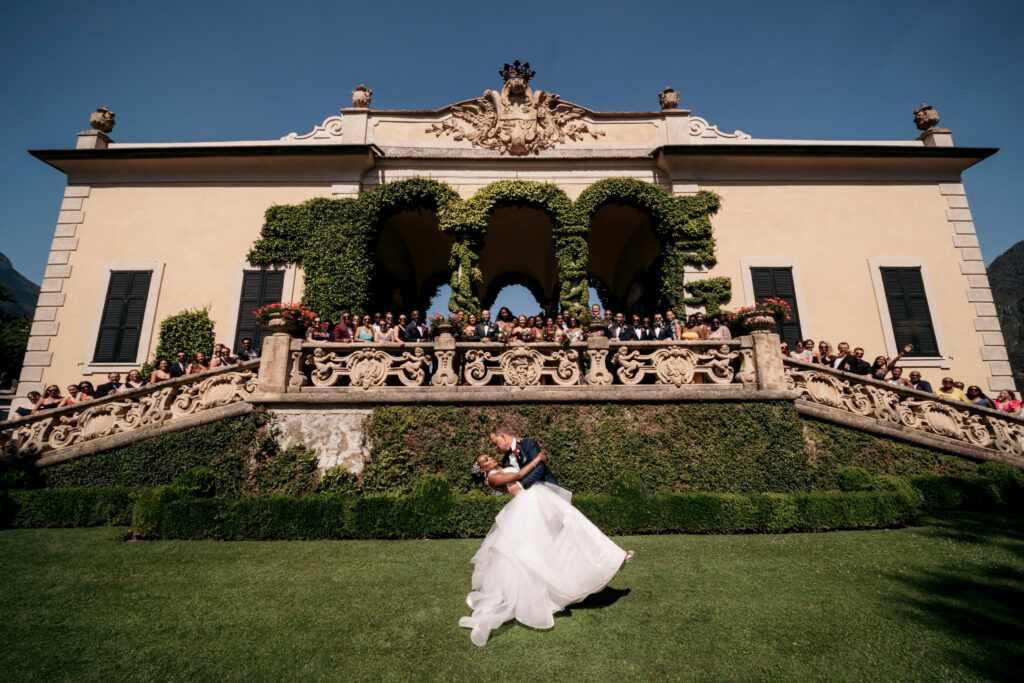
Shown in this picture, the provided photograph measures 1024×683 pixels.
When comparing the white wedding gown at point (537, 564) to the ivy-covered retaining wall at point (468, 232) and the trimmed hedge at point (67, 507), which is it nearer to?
the trimmed hedge at point (67, 507)

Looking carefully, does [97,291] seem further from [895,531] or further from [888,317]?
[888,317]

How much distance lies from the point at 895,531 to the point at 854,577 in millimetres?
2929

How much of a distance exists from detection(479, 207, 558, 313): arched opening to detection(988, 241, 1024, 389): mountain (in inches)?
3837

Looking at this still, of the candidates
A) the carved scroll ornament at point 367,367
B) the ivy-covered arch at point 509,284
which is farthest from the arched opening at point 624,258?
the carved scroll ornament at point 367,367

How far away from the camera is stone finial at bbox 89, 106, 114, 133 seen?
15.4m

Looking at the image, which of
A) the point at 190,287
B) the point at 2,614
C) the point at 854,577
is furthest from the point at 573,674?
the point at 190,287

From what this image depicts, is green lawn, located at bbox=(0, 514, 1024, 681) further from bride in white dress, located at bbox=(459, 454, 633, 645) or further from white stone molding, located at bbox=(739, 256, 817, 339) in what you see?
white stone molding, located at bbox=(739, 256, 817, 339)

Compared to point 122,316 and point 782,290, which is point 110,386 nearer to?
point 122,316

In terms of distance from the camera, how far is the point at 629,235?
745 inches

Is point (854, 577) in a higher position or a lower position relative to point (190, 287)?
lower

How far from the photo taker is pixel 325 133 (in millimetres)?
15742

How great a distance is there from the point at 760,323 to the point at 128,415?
13124mm

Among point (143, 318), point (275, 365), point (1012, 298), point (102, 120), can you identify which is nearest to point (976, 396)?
point (275, 365)

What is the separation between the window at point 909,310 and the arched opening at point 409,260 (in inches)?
597
